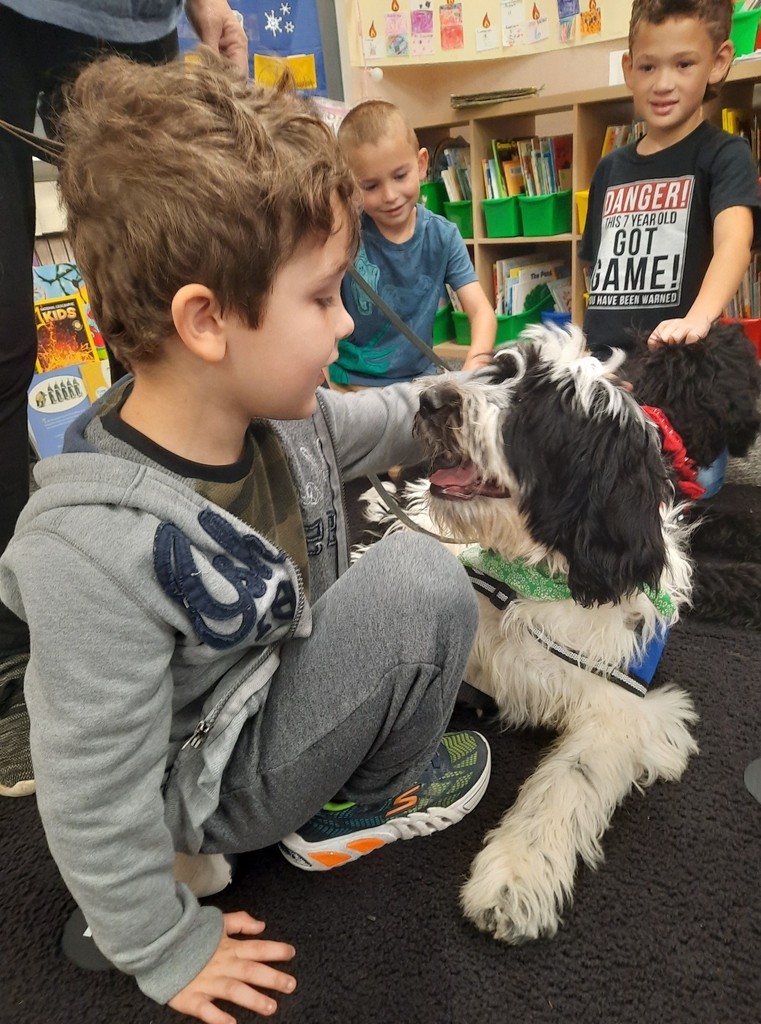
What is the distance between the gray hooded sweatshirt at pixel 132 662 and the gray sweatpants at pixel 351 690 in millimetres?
55

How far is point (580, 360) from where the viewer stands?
1104 millimetres

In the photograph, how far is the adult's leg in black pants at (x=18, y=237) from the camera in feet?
3.83

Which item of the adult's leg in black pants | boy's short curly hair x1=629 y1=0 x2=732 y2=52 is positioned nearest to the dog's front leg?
the adult's leg in black pants

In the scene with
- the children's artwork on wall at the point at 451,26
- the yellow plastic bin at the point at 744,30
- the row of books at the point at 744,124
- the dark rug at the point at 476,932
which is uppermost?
the children's artwork on wall at the point at 451,26

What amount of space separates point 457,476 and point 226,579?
506 mm

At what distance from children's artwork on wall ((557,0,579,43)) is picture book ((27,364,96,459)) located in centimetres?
274

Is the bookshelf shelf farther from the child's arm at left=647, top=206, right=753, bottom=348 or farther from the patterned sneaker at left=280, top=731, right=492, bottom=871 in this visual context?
the patterned sneaker at left=280, top=731, right=492, bottom=871

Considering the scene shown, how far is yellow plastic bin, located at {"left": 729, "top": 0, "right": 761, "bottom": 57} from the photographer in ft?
8.47

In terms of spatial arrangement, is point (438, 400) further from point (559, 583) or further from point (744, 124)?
point (744, 124)

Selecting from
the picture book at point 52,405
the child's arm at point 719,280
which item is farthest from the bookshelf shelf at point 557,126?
the picture book at point 52,405

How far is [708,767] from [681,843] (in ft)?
0.56

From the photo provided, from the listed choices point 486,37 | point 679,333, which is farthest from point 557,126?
point 679,333

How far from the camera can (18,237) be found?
1.20 metres

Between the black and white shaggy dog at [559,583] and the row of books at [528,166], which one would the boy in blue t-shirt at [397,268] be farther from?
the row of books at [528,166]
